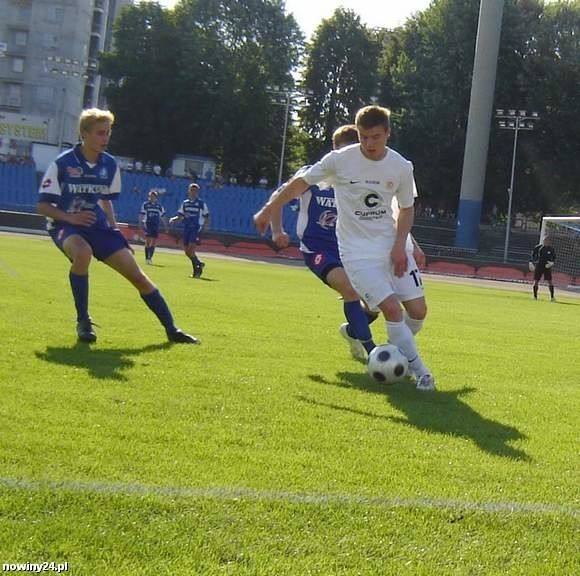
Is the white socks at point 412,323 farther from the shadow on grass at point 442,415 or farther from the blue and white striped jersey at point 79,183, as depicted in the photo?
the blue and white striped jersey at point 79,183

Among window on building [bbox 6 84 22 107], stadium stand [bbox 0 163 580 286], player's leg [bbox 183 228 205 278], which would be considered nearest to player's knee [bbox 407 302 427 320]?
player's leg [bbox 183 228 205 278]

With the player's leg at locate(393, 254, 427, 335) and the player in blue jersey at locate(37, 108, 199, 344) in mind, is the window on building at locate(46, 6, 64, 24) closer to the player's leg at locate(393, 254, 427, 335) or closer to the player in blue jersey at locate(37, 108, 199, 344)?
the player in blue jersey at locate(37, 108, 199, 344)

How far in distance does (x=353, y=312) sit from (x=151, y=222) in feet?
62.1

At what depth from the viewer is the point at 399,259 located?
715 centimetres

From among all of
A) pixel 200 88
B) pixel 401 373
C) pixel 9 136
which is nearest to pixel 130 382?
pixel 401 373

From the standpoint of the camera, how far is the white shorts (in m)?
7.12

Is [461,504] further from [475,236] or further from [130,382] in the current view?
[475,236]

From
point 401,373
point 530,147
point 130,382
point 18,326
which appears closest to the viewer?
point 130,382

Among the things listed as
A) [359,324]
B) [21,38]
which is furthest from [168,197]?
[359,324]

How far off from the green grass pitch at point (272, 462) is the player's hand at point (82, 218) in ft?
3.22

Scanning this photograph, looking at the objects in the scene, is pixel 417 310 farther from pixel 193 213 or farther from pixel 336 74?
pixel 336 74

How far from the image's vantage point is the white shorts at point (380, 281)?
280 inches

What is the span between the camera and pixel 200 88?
223ft

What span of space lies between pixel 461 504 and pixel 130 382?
2868 mm
